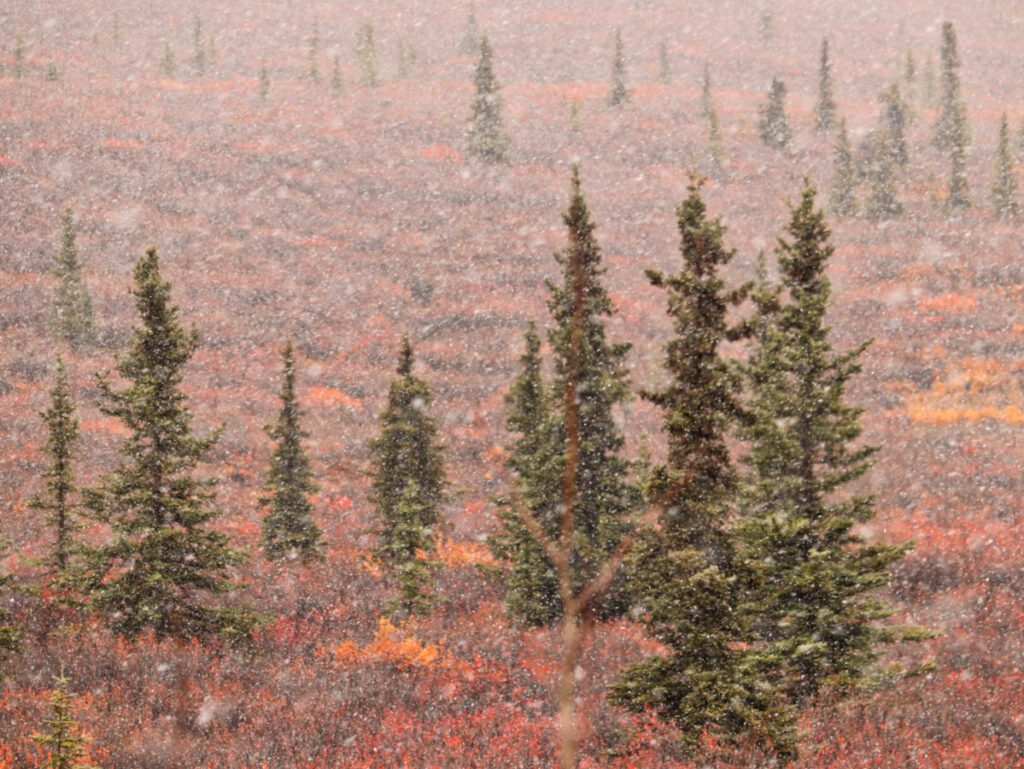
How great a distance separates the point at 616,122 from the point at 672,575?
6337 centimetres

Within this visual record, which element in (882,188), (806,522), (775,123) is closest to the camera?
(806,522)

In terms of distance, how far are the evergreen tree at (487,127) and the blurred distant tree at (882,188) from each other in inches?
982

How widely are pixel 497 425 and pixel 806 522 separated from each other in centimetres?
2066

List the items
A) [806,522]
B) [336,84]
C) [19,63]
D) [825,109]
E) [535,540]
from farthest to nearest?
[336,84]
[825,109]
[19,63]
[535,540]
[806,522]

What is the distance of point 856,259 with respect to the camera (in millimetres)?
43812

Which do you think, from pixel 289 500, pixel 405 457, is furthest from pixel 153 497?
pixel 405 457

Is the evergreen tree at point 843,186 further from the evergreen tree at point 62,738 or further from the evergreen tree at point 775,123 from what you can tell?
the evergreen tree at point 62,738

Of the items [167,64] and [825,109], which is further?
[167,64]

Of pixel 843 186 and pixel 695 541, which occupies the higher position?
pixel 843 186

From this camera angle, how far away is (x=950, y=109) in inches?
2189

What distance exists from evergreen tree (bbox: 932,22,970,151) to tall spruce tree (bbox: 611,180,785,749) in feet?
162

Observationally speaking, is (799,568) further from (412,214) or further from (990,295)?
(412,214)

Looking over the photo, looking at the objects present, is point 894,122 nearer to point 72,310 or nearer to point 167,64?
point 72,310

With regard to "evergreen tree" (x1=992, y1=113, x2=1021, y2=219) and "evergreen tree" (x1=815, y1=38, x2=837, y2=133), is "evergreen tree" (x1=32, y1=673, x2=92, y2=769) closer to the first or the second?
"evergreen tree" (x1=992, y1=113, x2=1021, y2=219)
